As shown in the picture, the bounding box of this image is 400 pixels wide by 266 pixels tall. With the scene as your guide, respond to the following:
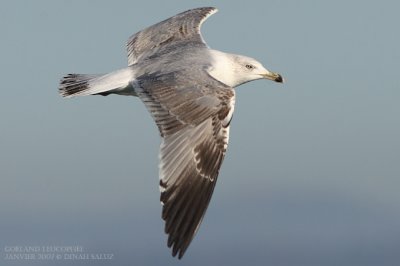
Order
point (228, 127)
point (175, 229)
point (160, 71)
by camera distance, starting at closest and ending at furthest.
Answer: point (175, 229), point (228, 127), point (160, 71)

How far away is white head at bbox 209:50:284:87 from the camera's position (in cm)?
1445

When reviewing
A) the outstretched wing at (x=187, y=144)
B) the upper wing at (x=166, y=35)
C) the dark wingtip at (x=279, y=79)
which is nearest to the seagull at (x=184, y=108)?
the outstretched wing at (x=187, y=144)

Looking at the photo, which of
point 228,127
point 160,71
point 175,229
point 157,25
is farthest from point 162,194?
point 157,25

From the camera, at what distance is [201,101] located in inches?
489

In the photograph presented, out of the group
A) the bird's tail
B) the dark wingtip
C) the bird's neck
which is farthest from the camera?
the dark wingtip

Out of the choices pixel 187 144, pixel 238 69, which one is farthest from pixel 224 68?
pixel 187 144

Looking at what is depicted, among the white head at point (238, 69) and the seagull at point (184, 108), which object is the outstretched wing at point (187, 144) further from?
the white head at point (238, 69)

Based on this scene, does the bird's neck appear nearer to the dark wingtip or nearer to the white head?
the white head

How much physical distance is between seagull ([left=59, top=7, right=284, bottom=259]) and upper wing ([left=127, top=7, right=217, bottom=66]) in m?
0.89

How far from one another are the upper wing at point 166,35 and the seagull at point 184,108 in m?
0.89

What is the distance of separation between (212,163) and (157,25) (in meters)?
5.25

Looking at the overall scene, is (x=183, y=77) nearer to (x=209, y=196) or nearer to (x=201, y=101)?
(x=201, y=101)

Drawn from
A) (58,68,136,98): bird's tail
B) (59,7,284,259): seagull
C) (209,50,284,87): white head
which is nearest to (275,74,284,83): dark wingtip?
(209,50,284,87): white head

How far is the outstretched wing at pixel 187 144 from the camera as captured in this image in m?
11.6
